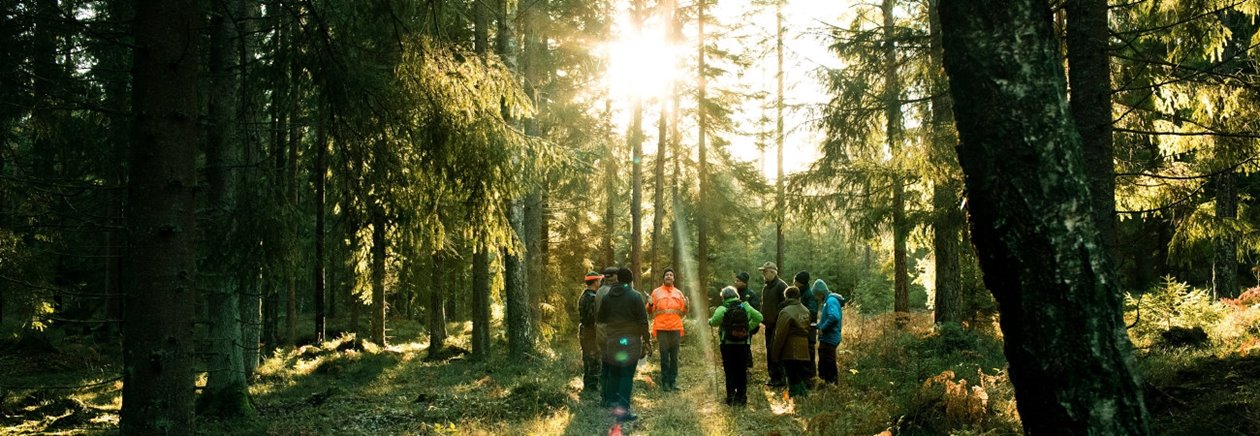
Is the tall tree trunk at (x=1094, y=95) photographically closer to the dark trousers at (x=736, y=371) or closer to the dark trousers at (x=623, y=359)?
the dark trousers at (x=736, y=371)

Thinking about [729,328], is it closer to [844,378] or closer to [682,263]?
[844,378]

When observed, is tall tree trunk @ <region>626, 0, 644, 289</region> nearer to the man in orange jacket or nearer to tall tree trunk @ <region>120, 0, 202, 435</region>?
the man in orange jacket

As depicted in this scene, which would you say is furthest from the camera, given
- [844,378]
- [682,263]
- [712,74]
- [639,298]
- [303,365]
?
[682,263]

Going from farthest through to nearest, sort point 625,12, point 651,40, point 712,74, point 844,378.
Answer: point 712,74 → point 651,40 → point 625,12 → point 844,378

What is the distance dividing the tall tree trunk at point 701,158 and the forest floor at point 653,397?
250 inches

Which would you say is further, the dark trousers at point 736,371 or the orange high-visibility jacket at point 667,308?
the orange high-visibility jacket at point 667,308

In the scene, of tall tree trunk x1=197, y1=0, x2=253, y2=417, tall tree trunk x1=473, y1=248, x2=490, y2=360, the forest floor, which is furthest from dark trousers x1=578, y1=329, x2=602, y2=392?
tall tree trunk x1=197, y1=0, x2=253, y2=417

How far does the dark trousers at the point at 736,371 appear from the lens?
32.0ft

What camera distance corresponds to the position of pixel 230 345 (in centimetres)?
951

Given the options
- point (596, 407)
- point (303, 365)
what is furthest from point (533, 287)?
point (596, 407)

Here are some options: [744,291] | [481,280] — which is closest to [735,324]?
[744,291]

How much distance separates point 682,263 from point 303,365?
1388cm

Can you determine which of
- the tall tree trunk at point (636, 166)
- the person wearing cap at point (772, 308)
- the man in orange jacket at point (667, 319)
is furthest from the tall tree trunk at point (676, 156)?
the man in orange jacket at point (667, 319)

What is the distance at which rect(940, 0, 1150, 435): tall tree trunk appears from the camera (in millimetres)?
2781
